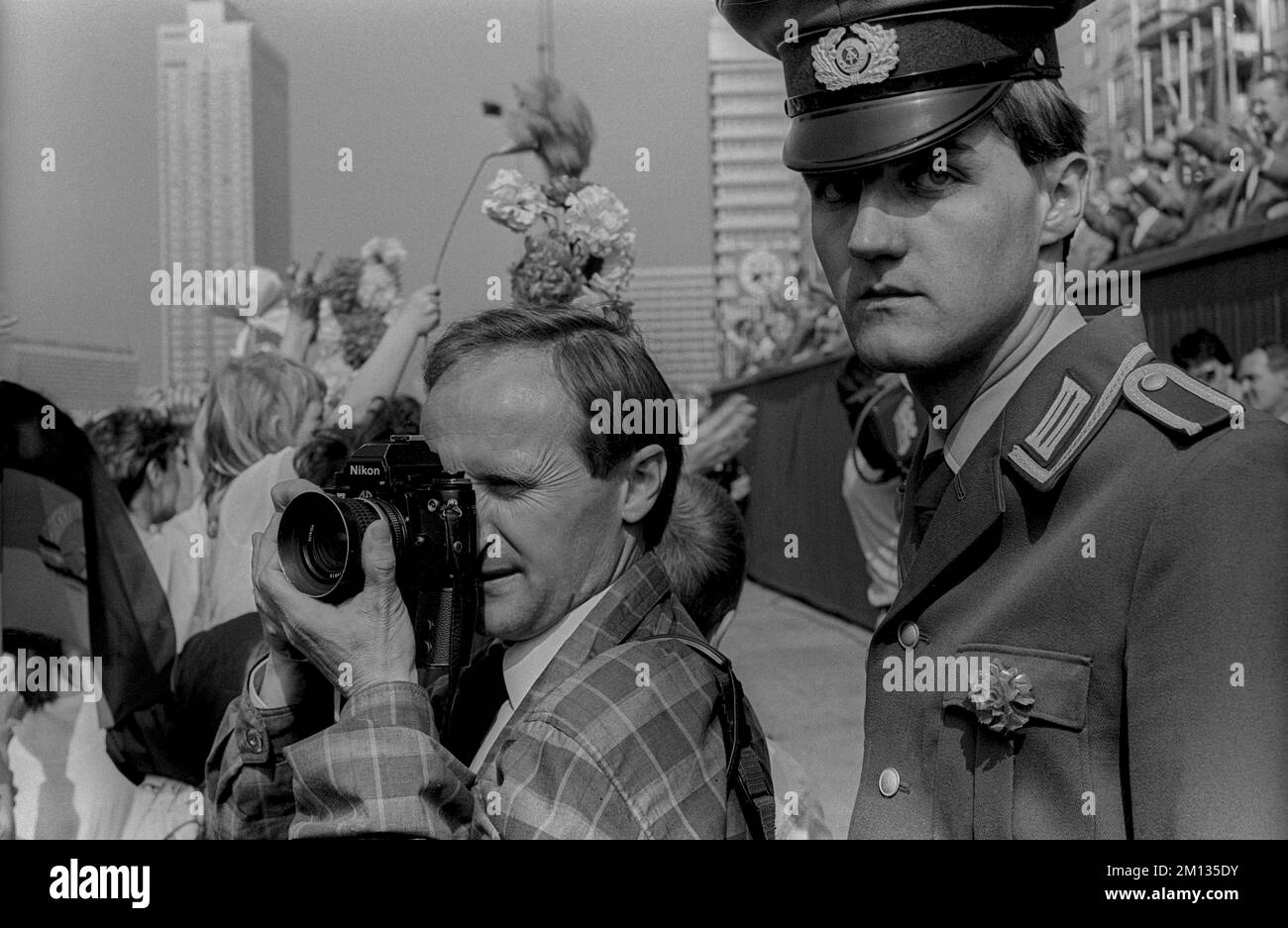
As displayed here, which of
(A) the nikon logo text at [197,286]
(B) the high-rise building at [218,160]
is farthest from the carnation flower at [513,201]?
(A) the nikon logo text at [197,286]

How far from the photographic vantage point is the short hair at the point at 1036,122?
4.25 ft

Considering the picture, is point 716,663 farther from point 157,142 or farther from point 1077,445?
point 157,142

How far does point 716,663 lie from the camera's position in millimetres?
1436

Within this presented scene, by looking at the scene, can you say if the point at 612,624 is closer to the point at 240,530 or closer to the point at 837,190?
the point at 837,190

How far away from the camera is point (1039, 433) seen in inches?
51.3

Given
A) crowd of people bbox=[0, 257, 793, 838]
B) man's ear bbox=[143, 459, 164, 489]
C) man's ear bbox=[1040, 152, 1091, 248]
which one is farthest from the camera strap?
man's ear bbox=[143, 459, 164, 489]

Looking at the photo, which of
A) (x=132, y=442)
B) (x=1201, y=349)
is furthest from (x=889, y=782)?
(x=1201, y=349)

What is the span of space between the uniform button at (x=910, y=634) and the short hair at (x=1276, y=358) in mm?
2927

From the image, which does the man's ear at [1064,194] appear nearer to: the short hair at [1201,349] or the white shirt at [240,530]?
the white shirt at [240,530]

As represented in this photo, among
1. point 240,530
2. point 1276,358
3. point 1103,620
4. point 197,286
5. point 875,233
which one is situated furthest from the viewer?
point 1276,358

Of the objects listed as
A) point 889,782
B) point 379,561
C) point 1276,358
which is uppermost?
point 1276,358
